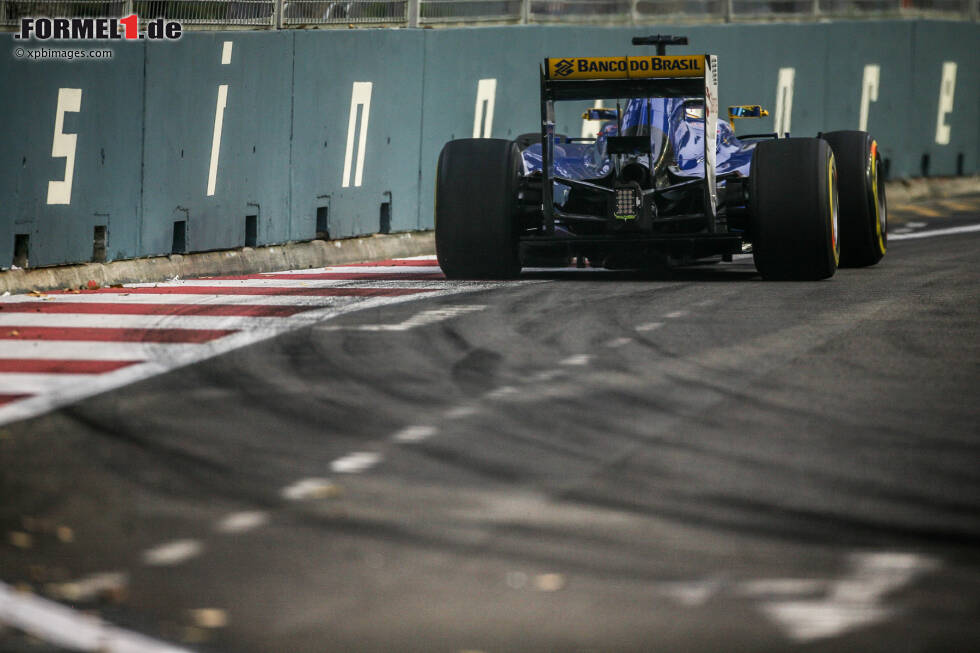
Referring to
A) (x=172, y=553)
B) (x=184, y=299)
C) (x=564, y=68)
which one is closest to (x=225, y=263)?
(x=184, y=299)

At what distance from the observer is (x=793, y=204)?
1420 cm

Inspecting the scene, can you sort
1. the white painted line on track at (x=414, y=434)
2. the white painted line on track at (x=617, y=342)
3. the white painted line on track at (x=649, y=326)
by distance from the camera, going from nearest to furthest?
1. the white painted line on track at (x=414, y=434)
2. the white painted line on track at (x=617, y=342)
3. the white painted line on track at (x=649, y=326)

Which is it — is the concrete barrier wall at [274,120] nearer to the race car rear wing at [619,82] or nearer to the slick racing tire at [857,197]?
the race car rear wing at [619,82]

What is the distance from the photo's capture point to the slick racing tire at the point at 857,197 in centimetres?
1566

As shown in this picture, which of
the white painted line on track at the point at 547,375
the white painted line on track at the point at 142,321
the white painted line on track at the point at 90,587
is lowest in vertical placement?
the white painted line on track at the point at 90,587

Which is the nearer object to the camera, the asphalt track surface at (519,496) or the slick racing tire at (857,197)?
the asphalt track surface at (519,496)

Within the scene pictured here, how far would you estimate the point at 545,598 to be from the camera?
5.27 m

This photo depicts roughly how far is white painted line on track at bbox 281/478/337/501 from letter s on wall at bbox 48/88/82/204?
299 inches

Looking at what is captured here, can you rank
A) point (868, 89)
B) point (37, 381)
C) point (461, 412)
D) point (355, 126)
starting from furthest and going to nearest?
point (868, 89) → point (355, 126) → point (37, 381) → point (461, 412)

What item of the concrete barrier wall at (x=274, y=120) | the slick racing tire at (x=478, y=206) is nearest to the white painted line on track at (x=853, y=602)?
the concrete barrier wall at (x=274, y=120)

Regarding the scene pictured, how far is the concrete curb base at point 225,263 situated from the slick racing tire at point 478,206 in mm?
2006

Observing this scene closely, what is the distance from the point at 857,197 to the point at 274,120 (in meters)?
5.24

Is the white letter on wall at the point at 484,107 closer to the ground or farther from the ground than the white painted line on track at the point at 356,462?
farther from the ground

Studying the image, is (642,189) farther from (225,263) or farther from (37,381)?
(37,381)
